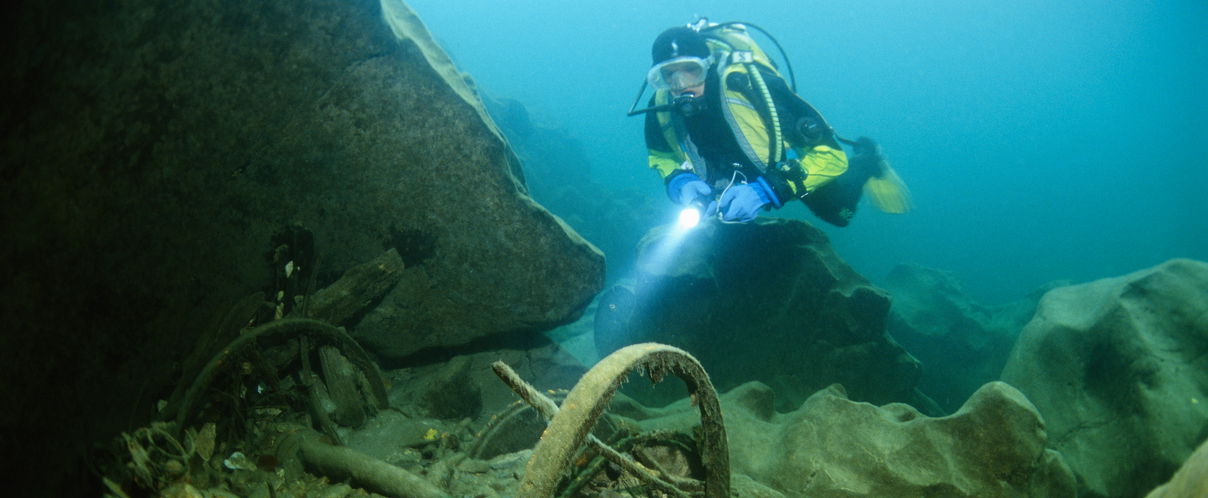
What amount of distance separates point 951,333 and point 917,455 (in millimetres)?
8490

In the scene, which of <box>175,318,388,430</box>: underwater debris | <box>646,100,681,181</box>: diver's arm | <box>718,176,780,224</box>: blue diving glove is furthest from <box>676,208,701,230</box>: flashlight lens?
<box>175,318,388,430</box>: underwater debris

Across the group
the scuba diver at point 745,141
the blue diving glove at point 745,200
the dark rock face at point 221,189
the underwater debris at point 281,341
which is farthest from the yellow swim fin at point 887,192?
the underwater debris at point 281,341

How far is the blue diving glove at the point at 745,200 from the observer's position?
4.11 m

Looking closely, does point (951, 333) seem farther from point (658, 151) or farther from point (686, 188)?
point (686, 188)

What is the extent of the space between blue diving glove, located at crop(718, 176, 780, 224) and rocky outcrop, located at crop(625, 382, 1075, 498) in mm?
1716

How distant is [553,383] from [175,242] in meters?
3.19

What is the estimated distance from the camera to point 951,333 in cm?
938

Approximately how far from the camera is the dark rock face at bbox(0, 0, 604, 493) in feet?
5.45

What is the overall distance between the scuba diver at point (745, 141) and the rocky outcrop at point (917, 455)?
6.38 feet

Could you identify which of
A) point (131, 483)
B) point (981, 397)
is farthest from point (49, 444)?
point (981, 397)

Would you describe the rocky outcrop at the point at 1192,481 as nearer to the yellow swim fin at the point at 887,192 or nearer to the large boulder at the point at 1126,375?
the large boulder at the point at 1126,375

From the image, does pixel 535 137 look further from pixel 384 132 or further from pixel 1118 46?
pixel 1118 46

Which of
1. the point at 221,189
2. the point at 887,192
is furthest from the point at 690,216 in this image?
the point at 221,189

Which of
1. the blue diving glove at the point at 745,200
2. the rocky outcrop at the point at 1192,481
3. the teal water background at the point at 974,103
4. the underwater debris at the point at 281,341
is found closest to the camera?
the rocky outcrop at the point at 1192,481
